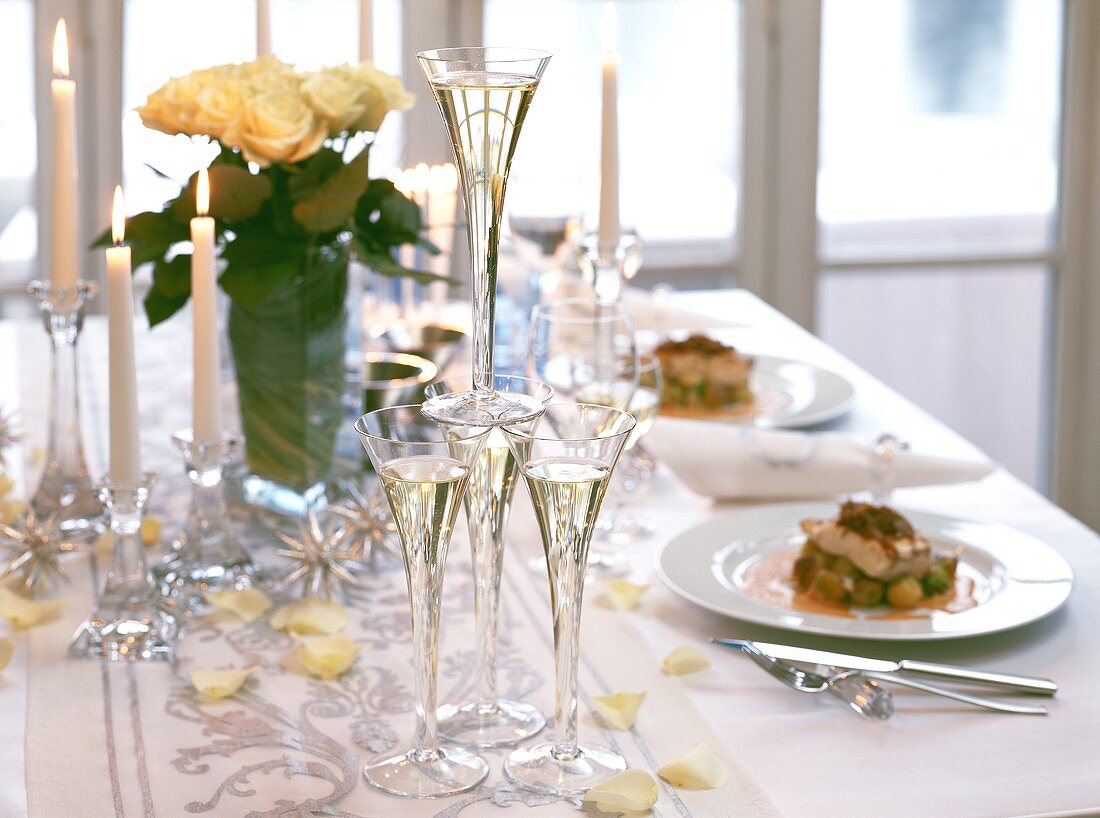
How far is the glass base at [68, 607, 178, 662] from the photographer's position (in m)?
1.09

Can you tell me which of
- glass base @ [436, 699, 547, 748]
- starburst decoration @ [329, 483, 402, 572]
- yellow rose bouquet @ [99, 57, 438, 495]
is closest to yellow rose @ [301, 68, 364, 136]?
yellow rose bouquet @ [99, 57, 438, 495]

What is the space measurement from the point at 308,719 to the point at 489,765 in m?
0.16

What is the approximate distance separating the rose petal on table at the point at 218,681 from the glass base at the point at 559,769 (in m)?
0.25

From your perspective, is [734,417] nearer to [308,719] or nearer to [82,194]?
[308,719]

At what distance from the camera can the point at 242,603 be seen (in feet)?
3.89

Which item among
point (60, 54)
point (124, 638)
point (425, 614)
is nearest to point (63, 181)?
point (60, 54)

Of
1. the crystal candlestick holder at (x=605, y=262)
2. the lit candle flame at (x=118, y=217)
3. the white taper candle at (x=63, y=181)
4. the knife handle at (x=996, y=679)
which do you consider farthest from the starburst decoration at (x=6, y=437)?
the knife handle at (x=996, y=679)

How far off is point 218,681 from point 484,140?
1.58 feet

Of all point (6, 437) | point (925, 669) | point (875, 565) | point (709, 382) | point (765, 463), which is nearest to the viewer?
point (925, 669)

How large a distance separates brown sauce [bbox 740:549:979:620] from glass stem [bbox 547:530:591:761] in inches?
13.3

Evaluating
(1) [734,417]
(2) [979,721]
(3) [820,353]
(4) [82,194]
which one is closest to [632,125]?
(4) [82,194]

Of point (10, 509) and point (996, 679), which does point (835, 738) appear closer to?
point (996, 679)

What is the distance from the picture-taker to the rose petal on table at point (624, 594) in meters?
1.21

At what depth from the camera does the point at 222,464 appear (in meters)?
1.18
